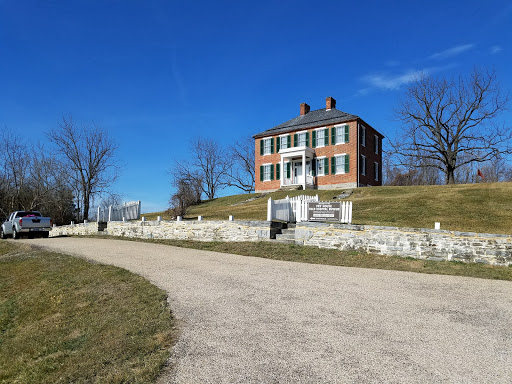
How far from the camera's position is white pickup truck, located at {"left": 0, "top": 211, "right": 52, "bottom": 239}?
1864 cm

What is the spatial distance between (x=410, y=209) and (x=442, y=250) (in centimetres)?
747

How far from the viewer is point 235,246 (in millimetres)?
11492

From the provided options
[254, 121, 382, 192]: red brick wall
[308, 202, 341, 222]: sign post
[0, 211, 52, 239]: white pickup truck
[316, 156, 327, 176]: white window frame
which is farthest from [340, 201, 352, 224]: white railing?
[316, 156, 327, 176]: white window frame

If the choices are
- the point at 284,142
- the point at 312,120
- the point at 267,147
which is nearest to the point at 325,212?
the point at 284,142

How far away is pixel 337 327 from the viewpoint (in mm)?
4121

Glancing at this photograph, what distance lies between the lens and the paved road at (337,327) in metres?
3.06

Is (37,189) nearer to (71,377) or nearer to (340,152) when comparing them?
(340,152)

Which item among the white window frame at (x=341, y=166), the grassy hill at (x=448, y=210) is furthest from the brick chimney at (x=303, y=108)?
the grassy hill at (x=448, y=210)

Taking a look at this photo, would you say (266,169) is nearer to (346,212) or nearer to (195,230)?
(195,230)

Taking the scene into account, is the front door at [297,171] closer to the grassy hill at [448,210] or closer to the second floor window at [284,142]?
the second floor window at [284,142]

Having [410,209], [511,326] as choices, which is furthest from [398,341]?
[410,209]

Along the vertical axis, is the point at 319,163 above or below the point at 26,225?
above

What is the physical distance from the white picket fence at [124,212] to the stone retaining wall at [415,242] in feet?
35.8

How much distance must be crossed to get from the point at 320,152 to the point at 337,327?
27.0m
